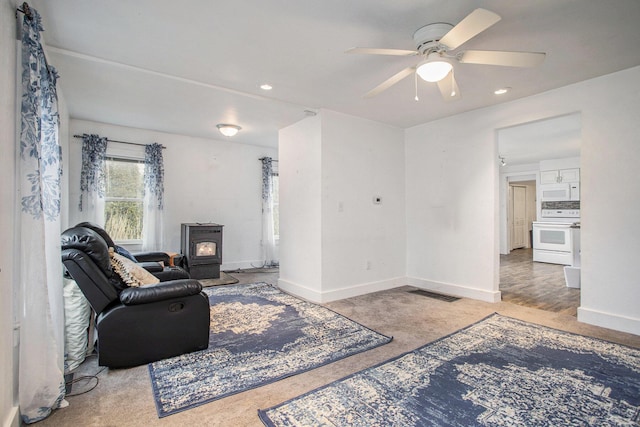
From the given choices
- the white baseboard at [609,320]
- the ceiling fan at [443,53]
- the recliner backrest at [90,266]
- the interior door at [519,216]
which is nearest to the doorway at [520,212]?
the interior door at [519,216]

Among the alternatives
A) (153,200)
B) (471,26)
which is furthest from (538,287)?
(153,200)

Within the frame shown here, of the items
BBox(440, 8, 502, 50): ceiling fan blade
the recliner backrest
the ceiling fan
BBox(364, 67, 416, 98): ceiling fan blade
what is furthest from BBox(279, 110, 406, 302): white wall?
the recliner backrest

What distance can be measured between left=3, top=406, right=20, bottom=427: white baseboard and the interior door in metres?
10.9

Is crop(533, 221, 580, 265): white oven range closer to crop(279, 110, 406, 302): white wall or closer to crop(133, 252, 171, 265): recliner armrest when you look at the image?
crop(279, 110, 406, 302): white wall

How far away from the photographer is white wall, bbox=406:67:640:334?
3086 mm

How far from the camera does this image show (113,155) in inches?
205

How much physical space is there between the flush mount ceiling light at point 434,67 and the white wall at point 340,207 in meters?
2.00

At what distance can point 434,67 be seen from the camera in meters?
2.28

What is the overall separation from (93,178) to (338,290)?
417 centimetres

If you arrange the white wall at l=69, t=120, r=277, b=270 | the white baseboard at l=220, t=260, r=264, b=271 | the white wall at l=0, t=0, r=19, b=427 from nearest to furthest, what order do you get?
1. the white wall at l=0, t=0, r=19, b=427
2. the white wall at l=69, t=120, r=277, b=270
3. the white baseboard at l=220, t=260, r=264, b=271

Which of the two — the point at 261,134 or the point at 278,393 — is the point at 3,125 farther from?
the point at 261,134

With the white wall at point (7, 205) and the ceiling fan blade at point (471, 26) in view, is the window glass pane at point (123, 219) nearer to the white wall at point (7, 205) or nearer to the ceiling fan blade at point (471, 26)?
the white wall at point (7, 205)

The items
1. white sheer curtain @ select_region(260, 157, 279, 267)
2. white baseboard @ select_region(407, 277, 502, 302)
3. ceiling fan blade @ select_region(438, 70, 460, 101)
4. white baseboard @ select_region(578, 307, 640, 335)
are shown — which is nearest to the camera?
ceiling fan blade @ select_region(438, 70, 460, 101)

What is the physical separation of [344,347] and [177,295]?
146 centimetres
